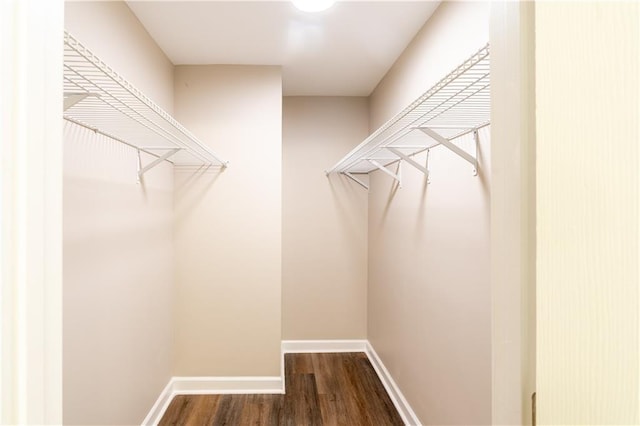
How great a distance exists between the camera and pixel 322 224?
3.34 meters

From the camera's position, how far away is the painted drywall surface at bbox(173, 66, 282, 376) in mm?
2570

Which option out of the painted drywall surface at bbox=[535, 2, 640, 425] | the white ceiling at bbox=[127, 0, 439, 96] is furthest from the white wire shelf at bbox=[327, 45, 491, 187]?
the white ceiling at bbox=[127, 0, 439, 96]

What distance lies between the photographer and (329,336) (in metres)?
3.36

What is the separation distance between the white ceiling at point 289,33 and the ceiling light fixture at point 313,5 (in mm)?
59

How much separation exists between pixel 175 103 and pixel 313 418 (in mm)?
2323

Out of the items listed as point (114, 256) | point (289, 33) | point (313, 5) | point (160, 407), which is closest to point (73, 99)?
point (114, 256)

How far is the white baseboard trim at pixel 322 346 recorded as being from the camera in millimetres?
3330

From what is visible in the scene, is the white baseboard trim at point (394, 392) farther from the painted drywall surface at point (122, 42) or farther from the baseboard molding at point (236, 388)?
the painted drywall surface at point (122, 42)

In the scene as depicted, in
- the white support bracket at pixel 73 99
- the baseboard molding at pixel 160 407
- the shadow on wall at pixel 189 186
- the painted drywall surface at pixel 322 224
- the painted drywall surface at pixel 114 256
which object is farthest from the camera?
the painted drywall surface at pixel 322 224

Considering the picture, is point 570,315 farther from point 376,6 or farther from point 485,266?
point 376,6

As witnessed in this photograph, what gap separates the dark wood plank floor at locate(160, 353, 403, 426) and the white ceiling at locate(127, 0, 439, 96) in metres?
2.36

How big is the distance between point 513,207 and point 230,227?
231 centimetres

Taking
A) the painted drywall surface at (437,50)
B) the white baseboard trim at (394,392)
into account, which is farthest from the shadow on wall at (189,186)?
the white baseboard trim at (394,392)

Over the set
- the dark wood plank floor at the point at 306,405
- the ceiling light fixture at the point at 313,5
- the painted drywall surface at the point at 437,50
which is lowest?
the dark wood plank floor at the point at 306,405
